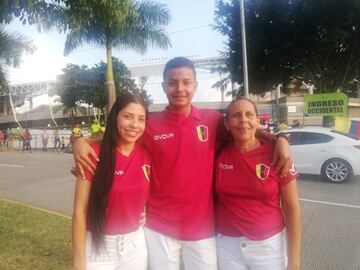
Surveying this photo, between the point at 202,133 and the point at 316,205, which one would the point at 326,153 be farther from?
the point at 202,133

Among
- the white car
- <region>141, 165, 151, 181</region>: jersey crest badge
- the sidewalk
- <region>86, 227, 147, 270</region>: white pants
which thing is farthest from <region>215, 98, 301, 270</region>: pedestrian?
the white car

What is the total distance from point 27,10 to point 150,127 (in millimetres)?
2642

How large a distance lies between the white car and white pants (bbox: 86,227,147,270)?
7.87m

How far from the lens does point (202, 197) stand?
2.40 meters

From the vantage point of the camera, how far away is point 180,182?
237 cm

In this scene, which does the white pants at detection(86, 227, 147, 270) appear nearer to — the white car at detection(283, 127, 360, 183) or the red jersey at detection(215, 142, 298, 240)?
the red jersey at detection(215, 142, 298, 240)

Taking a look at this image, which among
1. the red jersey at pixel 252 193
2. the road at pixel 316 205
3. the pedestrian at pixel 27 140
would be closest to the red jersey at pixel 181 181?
the red jersey at pixel 252 193

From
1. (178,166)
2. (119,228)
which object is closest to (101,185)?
(119,228)

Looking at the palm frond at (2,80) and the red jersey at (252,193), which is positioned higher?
the palm frond at (2,80)

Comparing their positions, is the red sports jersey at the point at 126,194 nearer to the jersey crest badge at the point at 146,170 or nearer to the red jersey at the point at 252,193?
the jersey crest badge at the point at 146,170

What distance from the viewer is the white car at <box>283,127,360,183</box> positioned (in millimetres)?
9500

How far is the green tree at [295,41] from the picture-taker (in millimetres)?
15562

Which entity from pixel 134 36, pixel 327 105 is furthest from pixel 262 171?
pixel 134 36

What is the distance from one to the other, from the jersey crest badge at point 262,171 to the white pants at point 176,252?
508 mm
